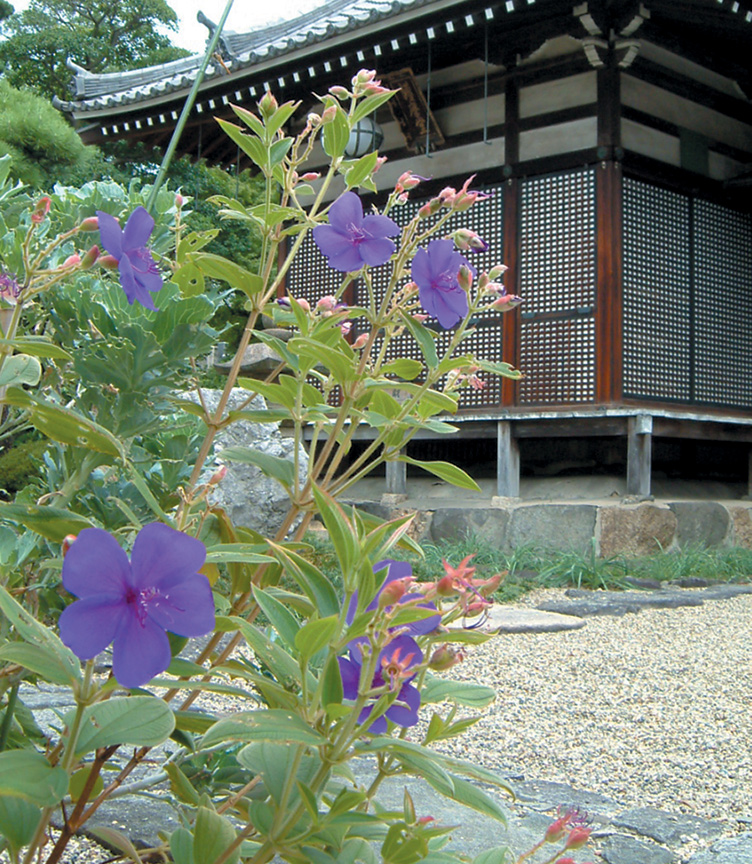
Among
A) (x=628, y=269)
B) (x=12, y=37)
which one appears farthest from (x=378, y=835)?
(x=12, y=37)

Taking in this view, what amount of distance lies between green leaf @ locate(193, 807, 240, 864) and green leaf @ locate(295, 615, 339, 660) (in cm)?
18

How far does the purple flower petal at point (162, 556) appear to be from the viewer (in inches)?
21.3

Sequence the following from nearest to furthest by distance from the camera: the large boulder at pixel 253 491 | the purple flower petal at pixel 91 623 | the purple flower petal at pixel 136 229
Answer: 1. the purple flower petal at pixel 91 623
2. the purple flower petal at pixel 136 229
3. the large boulder at pixel 253 491

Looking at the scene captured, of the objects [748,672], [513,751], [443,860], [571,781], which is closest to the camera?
[443,860]

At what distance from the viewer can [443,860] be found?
70 centimetres

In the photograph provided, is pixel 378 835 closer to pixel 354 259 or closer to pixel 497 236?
pixel 354 259

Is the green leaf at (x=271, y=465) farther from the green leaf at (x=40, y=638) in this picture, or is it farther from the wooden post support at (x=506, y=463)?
the wooden post support at (x=506, y=463)

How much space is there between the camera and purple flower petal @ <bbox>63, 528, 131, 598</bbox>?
20.5 inches

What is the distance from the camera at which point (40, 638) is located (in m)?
0.58

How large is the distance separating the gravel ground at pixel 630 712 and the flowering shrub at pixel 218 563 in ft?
4.75

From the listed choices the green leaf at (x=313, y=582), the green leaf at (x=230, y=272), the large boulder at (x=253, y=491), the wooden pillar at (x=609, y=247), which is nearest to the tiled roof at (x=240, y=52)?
the wooden pillar at (x=609, y=247)

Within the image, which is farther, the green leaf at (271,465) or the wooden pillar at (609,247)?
the wooden pillar at (609,247)

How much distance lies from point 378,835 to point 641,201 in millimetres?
6619

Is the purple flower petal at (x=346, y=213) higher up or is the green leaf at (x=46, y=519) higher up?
the purple flower petal at (x=346, y=213)
